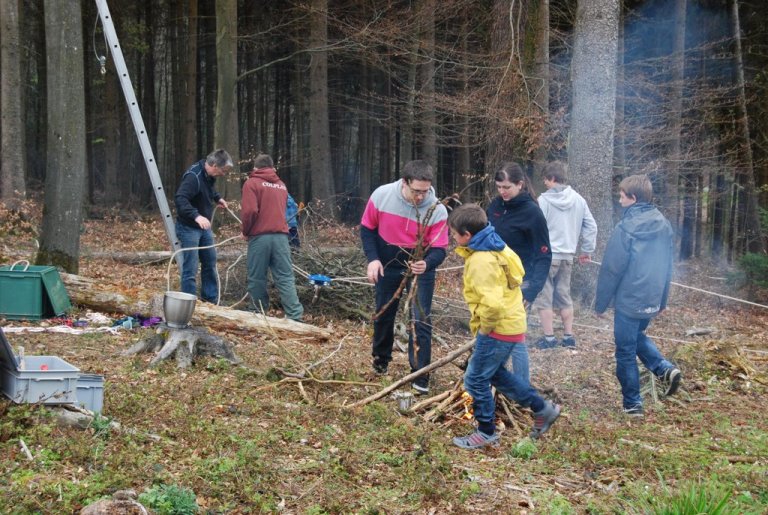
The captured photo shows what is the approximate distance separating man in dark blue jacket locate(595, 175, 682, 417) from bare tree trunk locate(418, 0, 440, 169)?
29.0ft

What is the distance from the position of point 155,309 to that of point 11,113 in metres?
10.0

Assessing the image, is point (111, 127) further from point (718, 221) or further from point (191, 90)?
point (718, 221)

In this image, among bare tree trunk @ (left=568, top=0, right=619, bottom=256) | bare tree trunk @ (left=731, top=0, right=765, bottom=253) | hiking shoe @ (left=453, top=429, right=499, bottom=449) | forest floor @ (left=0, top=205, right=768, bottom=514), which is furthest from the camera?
bare tree trunk @ (left=731, top=0, right=765, bottom=253)

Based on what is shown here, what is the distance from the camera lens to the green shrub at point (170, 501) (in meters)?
3.56

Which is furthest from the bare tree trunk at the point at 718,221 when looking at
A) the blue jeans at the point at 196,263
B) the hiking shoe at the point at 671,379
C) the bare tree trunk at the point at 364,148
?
the blue jeans at the point at 196,263

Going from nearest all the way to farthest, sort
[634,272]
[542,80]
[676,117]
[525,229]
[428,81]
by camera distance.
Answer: [634,272] → [525,229] → [542,80] → [676,117] → [428,81]

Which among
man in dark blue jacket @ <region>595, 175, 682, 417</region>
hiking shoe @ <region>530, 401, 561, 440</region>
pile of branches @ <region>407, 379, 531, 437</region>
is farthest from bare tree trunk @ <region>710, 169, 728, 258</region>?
hiking shoe @ <region>530, 401, 561, 440</region>

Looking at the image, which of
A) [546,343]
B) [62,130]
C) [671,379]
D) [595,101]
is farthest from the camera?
[595,101]

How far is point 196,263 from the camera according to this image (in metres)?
8.73

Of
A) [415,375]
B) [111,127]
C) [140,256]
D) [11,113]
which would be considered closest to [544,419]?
[415,375]

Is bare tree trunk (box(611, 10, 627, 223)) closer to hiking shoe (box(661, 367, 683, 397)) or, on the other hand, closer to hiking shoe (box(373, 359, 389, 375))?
hiking shoe (box(661, 367, 683, 397))

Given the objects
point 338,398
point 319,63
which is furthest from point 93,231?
point 338,398

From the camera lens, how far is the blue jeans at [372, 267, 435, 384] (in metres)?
6.11

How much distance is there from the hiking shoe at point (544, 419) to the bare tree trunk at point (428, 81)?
1002cm
